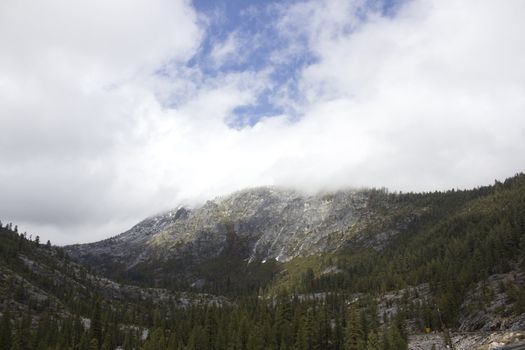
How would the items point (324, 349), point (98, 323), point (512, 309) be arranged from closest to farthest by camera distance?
point (324, 349), point (512, 309), point (98, 323)

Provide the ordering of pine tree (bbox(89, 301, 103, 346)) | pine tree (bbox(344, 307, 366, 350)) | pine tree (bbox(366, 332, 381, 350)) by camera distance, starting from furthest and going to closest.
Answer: pine tree (bbox(89, 301, 103, 346))
pine tree (bbox(344, 307, 366, 350))
pine tree (bbox(366, 332, 381, 350))

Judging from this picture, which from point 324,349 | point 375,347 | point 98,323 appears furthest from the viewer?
point 98,323

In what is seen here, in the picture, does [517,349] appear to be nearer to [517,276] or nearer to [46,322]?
[517,276]

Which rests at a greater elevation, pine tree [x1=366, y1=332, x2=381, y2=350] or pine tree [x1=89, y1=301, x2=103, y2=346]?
pine tree [x1=89, y1=301, x2=103, y2=346]

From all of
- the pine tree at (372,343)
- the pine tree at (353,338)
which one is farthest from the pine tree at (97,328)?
the pine tree at (372,343)

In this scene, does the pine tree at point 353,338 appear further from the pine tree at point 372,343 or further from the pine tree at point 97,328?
the pine tree at point 97,328

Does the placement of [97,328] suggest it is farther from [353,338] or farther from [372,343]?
[372,343]

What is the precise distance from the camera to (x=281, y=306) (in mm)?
167750

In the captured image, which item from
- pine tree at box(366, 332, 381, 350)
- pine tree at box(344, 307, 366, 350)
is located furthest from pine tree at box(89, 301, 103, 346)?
pine tree at box(366, 332, 381, 350)

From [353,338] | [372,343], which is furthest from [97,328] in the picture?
[372,343]

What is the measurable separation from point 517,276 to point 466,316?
34.1m

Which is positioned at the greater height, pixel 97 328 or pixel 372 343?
pixel 97 328

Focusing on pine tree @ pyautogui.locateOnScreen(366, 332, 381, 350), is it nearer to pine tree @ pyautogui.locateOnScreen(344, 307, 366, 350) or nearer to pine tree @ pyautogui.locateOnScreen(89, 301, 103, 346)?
pine tree @ pyautogui.locateOnScreen(344, 307, 366, 350)

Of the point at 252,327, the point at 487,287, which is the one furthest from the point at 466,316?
the point at 252,327
